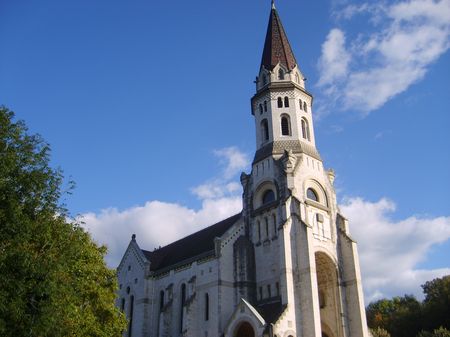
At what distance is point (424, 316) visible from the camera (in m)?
58.2

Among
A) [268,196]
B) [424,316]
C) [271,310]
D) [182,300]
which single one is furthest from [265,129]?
[424,316]

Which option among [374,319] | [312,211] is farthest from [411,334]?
[312,211]

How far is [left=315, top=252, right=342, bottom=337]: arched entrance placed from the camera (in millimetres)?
40353

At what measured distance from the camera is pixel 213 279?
41.0 metres

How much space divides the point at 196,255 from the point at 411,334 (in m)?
30.7

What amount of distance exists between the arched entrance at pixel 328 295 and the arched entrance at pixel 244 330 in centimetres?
725

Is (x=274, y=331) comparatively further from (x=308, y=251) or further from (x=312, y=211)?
(x=312, y=211)

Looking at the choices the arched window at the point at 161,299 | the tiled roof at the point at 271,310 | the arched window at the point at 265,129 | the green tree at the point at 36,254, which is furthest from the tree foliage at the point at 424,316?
the green tree at the point at 36,254

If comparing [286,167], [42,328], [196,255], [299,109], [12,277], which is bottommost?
[42,328]

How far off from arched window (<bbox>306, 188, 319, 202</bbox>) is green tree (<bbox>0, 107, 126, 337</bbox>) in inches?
833

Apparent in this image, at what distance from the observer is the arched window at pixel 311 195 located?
42737mm

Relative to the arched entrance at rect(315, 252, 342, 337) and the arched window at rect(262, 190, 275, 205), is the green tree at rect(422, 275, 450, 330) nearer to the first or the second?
the arched entrance at rect(315, 252, 342, 337)

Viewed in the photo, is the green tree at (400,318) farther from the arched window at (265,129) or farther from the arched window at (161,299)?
the arched window at (265,129)

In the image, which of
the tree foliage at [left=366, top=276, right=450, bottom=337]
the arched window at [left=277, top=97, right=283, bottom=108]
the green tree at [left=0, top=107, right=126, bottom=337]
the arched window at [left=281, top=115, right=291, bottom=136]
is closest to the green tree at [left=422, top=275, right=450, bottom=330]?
the tree foliage at [left=366, top=276, right=450, bottom=337]
